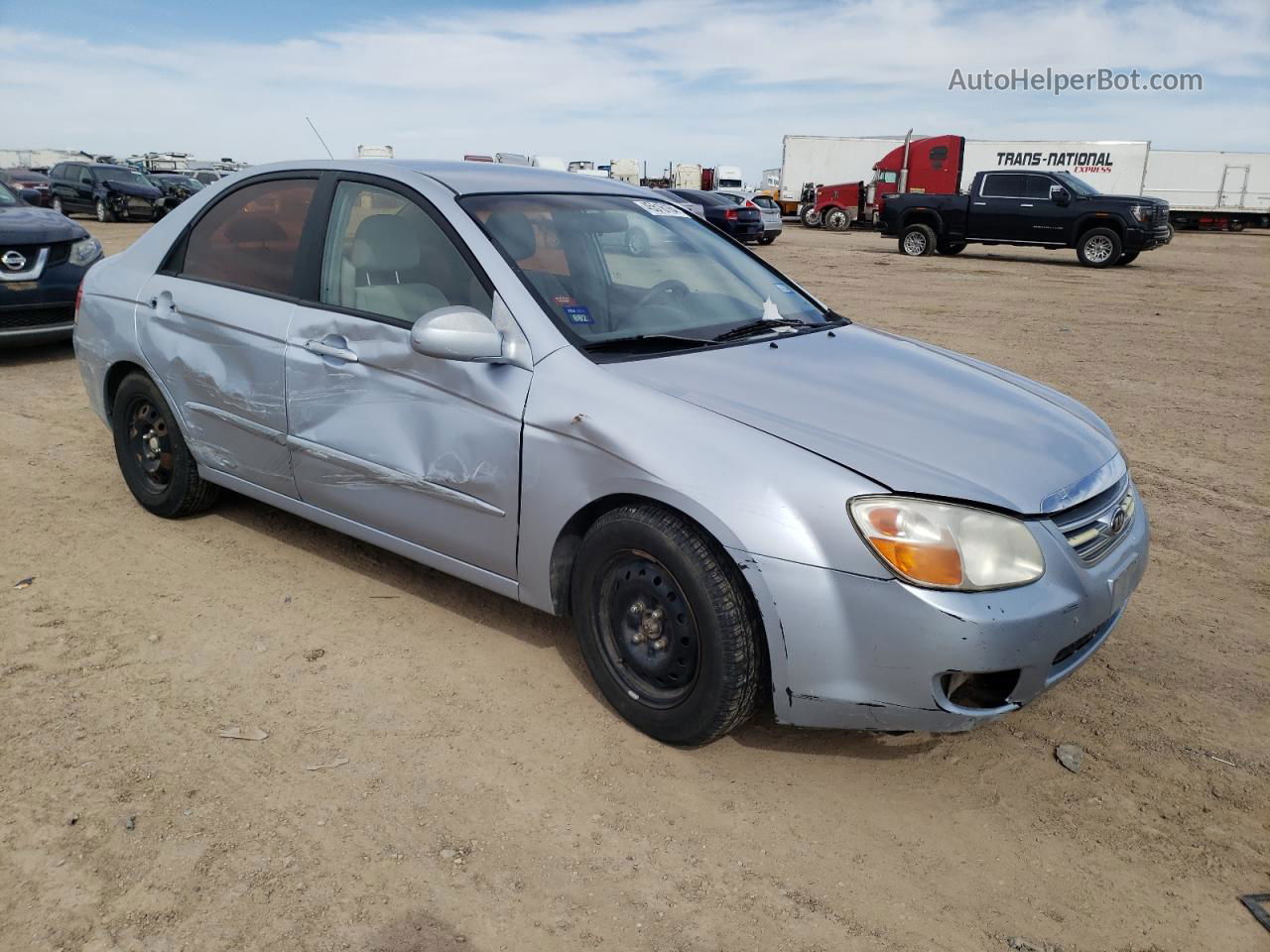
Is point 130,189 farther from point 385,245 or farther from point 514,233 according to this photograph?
point 514,233

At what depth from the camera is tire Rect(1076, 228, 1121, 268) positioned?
20.0 meters

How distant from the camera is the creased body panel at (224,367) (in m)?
3.86

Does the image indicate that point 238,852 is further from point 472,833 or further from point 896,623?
point 896,623

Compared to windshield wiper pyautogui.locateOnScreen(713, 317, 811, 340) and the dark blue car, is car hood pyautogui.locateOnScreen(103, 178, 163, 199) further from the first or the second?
Result: windshield wiper pyautogui.locateOnScreen(713, 317, 811, 340)

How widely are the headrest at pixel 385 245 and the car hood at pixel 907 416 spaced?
3.27 ft

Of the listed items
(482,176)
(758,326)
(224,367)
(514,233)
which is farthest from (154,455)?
(758,326)

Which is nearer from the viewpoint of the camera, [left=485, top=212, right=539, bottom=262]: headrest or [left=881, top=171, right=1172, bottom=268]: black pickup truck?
[left=485, top=212, right=539, bottom=262]: headrest

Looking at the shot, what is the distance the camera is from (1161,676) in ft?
11.5

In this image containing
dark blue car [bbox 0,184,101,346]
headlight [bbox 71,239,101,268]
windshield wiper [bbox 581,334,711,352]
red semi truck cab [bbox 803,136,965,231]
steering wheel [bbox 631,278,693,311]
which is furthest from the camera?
red semi truck cab [bbox 803,136,965,231]

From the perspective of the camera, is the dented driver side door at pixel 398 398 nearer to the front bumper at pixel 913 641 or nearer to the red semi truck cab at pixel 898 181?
the front bumper at pixel 913 641

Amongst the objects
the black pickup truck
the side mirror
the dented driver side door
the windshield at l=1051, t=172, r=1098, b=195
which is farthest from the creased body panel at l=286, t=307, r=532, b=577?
the windshield at l=1051, t=172, r=1098, b=195

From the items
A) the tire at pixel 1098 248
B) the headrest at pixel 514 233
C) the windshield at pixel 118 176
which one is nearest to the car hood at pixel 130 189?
the windshield at pixel 118 176

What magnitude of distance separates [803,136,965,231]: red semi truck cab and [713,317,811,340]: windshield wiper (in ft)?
98.0

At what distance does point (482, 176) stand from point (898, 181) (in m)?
32.7
